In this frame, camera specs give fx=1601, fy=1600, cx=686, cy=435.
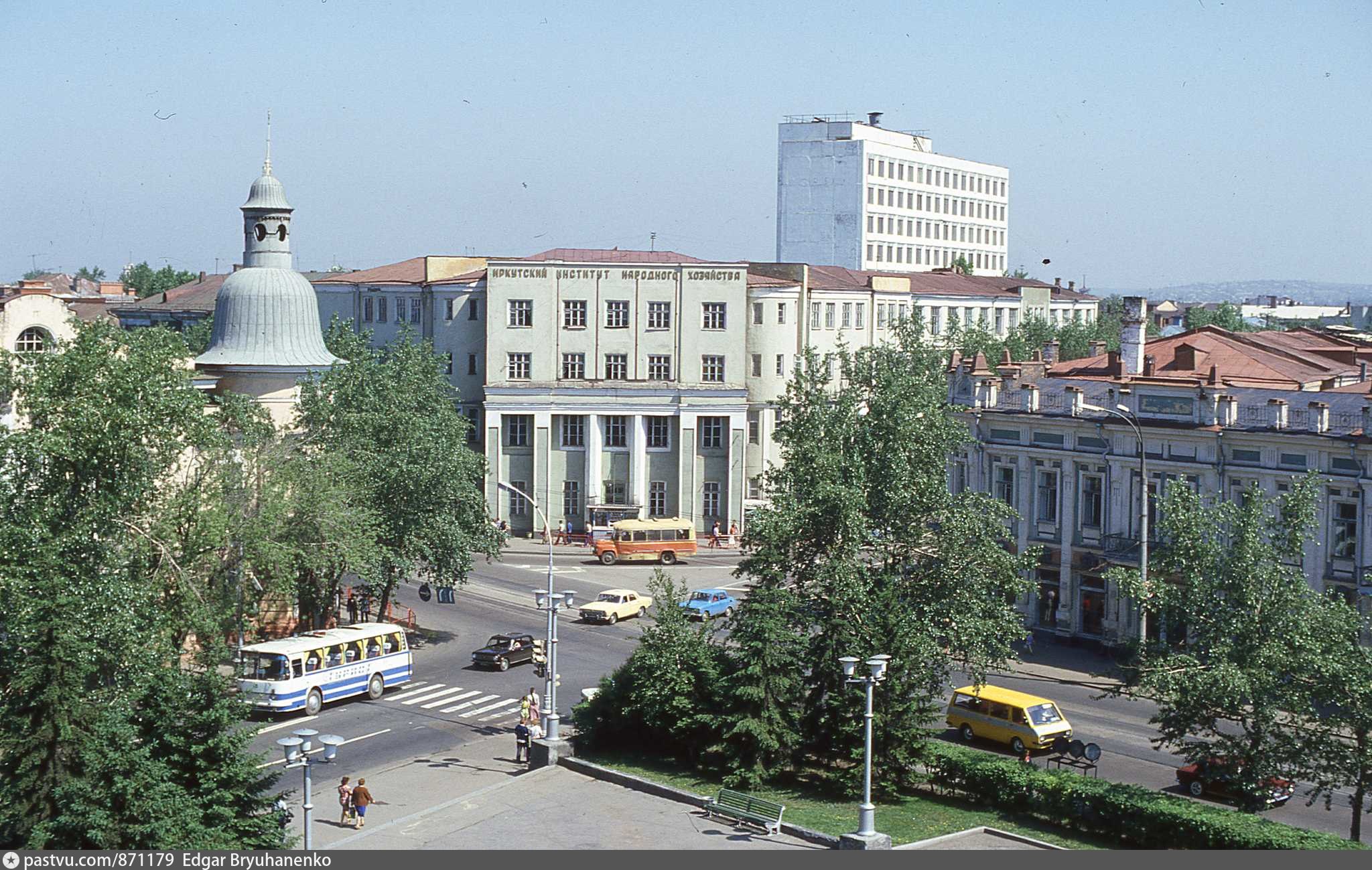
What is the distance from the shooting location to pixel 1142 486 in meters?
54.5

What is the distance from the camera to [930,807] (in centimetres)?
3694

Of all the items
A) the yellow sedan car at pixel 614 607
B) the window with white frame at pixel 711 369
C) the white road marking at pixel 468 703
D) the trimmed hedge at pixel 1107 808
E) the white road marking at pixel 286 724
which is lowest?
the white road marking at pixel 468 703

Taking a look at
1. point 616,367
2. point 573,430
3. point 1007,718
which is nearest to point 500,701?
point 1007,718

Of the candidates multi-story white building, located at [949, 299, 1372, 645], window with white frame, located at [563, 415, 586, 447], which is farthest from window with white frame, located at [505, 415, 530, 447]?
multi-story white building, located at [949, 299, 1372, 645]

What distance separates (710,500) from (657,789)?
48.0 meters

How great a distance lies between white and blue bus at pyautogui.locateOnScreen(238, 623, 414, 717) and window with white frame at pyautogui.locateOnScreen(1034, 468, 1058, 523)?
24053 mm

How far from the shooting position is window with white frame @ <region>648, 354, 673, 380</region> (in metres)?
84.2

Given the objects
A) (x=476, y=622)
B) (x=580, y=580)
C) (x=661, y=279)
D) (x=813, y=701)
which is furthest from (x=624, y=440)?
(x=813, y=701)

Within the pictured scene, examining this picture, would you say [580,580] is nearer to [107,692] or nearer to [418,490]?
[418,490]

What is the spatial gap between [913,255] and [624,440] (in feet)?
271

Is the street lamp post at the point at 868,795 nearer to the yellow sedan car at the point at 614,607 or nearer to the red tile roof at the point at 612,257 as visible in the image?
the yellow sedan car at the point at 614,607

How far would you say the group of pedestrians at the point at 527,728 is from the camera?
41.9 meters

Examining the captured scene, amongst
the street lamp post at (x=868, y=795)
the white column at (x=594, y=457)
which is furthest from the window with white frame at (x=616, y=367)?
the street lamp post at (x=868, y=795)

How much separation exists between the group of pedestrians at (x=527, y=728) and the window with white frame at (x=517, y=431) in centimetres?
3718
